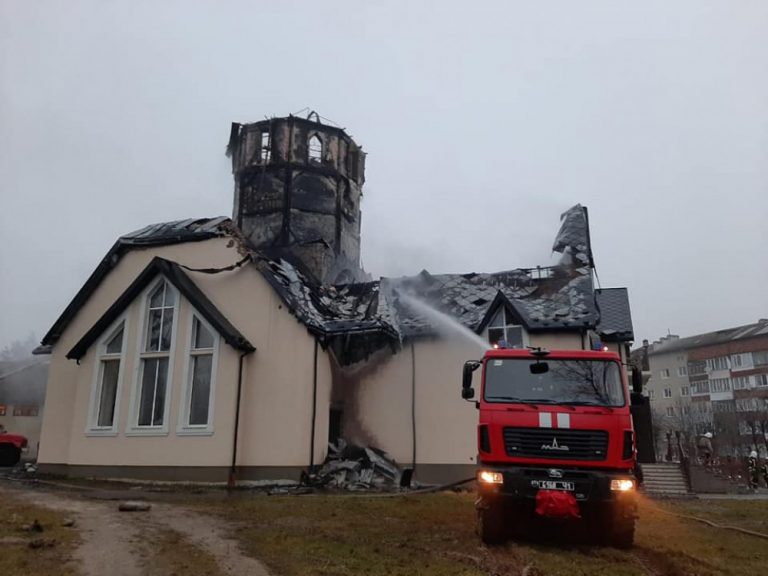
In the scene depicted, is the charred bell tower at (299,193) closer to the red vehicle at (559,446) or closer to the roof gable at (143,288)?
the roof gable at (143,288)

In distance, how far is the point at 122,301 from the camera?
18297 millimetres

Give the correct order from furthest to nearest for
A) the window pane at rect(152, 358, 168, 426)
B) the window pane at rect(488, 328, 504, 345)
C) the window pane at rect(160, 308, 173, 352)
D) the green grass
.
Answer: the window pane at rect(488, 328, 504, 345)
the window pane at rect(160, 308, 173, 352)
the window pane at rect(152, 358, 168, 426)
the green grass

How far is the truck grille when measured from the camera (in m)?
8.70

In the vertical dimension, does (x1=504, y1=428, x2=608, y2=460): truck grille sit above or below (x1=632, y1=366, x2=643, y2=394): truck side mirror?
below

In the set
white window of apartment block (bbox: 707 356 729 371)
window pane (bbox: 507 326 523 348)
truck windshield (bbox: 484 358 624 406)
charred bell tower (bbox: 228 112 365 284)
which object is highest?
charred bell tower (bbox: 228 112 365 284)

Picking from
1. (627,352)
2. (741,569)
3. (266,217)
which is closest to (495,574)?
(741,569)

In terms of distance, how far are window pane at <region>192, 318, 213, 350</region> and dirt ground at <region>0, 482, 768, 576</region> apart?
5406 millimetres

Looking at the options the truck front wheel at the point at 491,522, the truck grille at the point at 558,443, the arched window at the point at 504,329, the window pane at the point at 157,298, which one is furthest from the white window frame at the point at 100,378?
the truck grille at the point at 558,443

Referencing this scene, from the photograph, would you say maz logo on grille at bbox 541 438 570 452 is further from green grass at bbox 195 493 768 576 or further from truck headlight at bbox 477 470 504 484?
green grass at bbox 195 493 768 576

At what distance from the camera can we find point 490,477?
871 cm

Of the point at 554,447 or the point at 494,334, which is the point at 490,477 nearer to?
the point at 554,447

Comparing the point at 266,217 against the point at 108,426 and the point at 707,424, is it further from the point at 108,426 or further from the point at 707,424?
the point at 707,424

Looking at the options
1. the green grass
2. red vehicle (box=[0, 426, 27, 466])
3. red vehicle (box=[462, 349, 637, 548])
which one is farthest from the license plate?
red vehicle (box=[0, 426, 27, 466])

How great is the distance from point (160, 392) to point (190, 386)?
104cm
